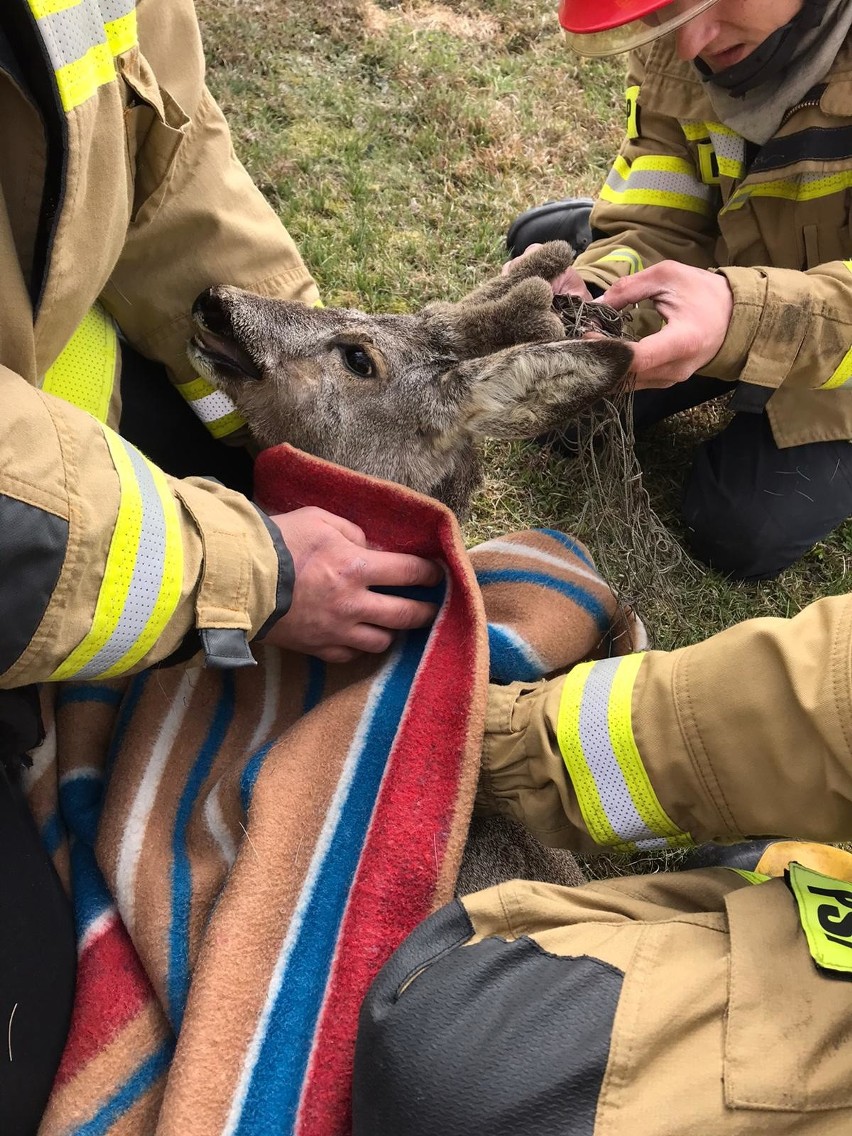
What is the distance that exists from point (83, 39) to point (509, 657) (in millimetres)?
1845

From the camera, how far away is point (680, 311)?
10.1 feet

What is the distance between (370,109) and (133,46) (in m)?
3.86

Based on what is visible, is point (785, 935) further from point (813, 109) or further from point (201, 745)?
point (813, 109)

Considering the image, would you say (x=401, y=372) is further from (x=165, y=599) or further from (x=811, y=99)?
(x=811, y=99)

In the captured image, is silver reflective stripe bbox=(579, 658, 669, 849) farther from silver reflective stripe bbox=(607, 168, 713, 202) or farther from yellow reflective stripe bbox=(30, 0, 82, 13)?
silver reflective stripe bbox=(607, 168, 713, 202)

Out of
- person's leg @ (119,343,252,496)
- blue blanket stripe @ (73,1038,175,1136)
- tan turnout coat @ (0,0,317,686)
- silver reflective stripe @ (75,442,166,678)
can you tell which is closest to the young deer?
person's leg @ (119,343,252,496)

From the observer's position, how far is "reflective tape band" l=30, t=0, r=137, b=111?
1854 mm

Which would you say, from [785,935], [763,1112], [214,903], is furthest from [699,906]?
[214,903]

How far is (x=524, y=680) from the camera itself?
272 cm

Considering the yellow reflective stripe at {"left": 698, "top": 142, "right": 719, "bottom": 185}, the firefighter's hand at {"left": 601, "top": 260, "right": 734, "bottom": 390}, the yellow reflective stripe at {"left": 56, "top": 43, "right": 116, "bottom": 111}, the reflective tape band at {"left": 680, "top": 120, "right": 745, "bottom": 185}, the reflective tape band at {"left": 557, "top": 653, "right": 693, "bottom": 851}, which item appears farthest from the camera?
the yellow reflective stripe at {"left": 698, "top": 142, "right": 719, "bottom": 185}

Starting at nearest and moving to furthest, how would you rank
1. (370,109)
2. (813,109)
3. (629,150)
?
(813,109) < (629,150) < (370,109)

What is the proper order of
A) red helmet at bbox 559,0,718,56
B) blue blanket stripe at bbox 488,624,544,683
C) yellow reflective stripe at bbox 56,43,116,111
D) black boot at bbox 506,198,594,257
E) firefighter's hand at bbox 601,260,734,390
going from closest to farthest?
yellow reflective stripe at bbox 56,43,116,111, blue blanket stripe at bbox 488,624,544,683, red helmet at bbox 559,0,718,56, firefighter's hand at bbox 601,260,734,390, black boot at bbox 506,198,594,257

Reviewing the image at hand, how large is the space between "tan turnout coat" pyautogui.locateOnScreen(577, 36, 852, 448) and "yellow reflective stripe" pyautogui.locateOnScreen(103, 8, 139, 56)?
207 cm

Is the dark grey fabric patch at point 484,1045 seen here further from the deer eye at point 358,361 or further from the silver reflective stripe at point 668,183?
the silver reflective stripe at point 668,183
